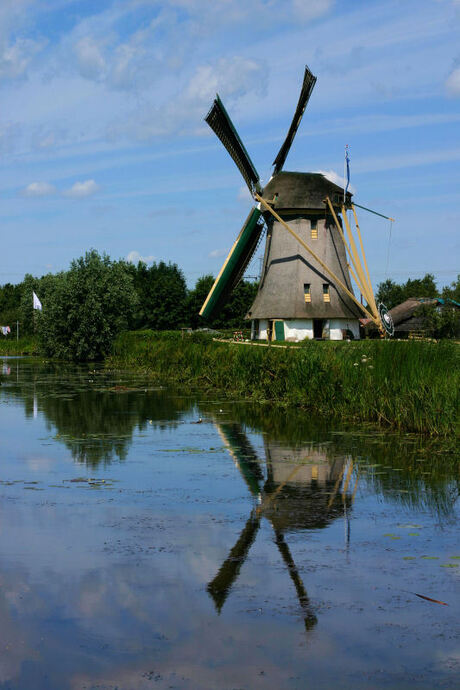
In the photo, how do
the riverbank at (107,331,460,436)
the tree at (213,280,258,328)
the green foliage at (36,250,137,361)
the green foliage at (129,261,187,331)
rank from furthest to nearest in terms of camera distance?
the green foliage at (129,261,187,331) → the tree at (213,280,258,328) → the green foliage at (36,250,137,361) → the riverbank at (107,331,460,436)

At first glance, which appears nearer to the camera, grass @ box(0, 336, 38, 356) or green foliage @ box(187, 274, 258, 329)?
grass @ box(0, 336, 38, 356)

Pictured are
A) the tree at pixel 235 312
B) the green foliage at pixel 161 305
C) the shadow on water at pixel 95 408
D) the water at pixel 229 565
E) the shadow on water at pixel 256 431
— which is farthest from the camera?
the green foliage at pixel 161 305

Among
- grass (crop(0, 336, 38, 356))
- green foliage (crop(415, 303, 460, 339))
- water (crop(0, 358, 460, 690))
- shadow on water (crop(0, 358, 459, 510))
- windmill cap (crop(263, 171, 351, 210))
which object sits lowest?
water (crop(0, 358, 460, 690))

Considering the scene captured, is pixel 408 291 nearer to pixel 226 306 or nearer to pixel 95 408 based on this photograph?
pixel 226 306

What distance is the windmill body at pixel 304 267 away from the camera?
36.9 metres

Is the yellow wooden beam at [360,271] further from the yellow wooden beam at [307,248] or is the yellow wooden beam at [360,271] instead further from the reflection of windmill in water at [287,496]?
the reflection of windmill in water at [287,496]

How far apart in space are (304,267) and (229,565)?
3159 cm

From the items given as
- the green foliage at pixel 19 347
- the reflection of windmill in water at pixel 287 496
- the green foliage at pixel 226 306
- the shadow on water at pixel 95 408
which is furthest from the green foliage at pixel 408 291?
the reflection of windmill in water at pixel 287 496

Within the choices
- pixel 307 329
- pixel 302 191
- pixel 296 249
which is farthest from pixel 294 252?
pixel 307 329

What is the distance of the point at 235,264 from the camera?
37531 millimetres

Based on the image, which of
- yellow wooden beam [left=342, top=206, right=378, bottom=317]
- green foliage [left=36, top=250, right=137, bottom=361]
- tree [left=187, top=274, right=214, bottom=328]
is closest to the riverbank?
yellow wooden beam [left=342, top=206, right=378, bottom=317]

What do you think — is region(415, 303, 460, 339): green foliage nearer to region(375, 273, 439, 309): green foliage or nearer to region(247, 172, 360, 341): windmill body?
region(247, 172, 360, 341): windmill body

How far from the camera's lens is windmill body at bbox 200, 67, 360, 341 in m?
36.8

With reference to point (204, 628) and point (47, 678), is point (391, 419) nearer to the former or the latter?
point (204, 628)
